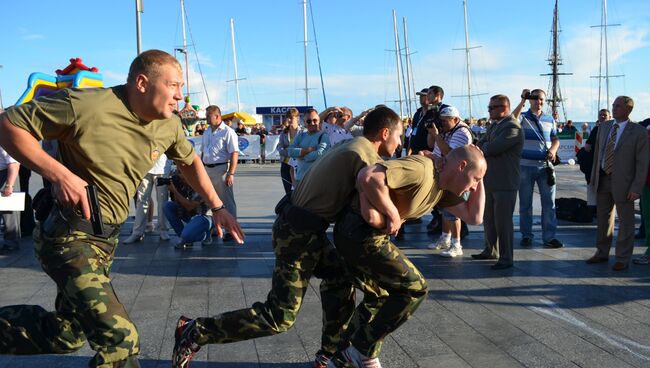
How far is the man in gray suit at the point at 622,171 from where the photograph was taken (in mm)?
6520

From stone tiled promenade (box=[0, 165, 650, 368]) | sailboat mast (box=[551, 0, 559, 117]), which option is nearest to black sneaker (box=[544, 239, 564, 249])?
stone tiled promenade (box=[0, 165, 650, 368])

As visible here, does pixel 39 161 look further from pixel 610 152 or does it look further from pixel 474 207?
pixel 610 152

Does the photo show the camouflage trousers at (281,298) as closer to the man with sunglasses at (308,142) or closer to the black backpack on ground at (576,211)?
the man with sunglasses at (308,142)

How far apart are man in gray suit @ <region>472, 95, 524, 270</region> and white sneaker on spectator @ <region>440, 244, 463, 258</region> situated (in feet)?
1.81

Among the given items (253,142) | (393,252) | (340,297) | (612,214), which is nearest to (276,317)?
(340,297)

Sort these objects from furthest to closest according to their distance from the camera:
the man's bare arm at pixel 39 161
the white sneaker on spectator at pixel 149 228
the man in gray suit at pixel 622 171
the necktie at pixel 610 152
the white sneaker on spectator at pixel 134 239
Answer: the white sneaker on spectator at pixel 149 228
the white sneaker on spectator at pixel 134 239
the necktie at pixel 610 152
the man in gray suit at pixel 622 171
the man's bare arm at pixel 39 161

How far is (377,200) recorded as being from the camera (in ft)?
10.4

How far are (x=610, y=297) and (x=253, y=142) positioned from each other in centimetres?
2253

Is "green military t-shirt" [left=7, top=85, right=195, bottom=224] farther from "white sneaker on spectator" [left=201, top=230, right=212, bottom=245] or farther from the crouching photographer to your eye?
"white sneaker on spectator" [left=201, top=230, right=212, bottom=245]

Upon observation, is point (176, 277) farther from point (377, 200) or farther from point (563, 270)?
point (563, 270)

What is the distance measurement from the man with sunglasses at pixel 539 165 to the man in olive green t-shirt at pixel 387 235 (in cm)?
491

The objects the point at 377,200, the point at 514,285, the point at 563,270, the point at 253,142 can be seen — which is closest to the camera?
the point at 377,200

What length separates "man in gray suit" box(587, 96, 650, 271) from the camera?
652 centimetres

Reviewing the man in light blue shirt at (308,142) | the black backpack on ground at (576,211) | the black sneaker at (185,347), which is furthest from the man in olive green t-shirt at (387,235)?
the black backpack on ground at (576,211)
